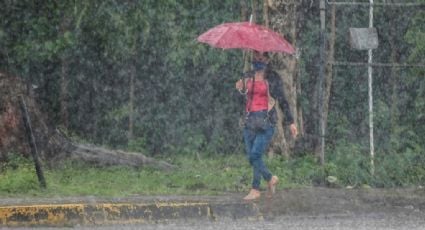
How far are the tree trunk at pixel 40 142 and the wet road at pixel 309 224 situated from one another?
3.90 meters

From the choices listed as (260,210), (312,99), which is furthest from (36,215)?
(312,99)

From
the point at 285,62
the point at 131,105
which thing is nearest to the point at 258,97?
the point at 285,62

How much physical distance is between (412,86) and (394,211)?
5420 millimetres

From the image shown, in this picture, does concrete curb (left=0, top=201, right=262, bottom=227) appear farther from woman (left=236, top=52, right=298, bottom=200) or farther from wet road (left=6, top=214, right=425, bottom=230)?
woman (left=236, top=52, right=298, bottom=200)

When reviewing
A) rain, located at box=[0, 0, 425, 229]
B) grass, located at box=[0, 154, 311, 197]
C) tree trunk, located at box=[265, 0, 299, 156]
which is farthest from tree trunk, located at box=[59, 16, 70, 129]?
tree trunk, located at box=[265, 0, 299, 156]

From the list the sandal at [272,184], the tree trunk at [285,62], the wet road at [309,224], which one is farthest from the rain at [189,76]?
the wet road at [309,224]

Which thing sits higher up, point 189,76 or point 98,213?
point 189,76

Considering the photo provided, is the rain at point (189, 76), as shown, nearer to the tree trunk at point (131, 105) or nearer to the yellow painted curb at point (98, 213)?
the tree trunk at point (131, 105)

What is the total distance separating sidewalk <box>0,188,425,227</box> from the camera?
9805 millimetres

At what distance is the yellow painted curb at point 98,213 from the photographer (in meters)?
9.72

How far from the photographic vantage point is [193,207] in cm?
1027

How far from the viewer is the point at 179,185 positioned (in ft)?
39.9

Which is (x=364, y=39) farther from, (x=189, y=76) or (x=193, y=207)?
(x=189, y=76)

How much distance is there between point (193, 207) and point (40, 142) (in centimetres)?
416
